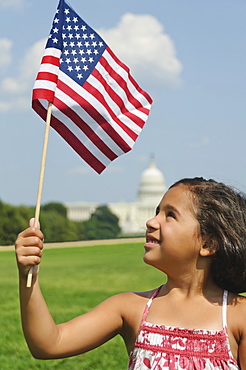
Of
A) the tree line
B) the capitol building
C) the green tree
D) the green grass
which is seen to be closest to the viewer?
the green grass

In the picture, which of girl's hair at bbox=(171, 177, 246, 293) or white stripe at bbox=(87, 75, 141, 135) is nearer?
girl's hair at bbox=(171, 177, 246, 293)

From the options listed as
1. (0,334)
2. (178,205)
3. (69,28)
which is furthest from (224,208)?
(0,334)

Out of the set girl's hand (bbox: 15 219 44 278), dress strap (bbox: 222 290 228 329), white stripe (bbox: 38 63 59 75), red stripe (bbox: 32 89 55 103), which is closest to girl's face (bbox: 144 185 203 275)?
dress strap (bbox: 222 290 228 329)

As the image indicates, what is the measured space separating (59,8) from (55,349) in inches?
61.7

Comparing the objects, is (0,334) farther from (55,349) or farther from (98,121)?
(55,349)

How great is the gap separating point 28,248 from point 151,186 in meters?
108

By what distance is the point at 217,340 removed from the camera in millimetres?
2172

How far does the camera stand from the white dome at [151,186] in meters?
110

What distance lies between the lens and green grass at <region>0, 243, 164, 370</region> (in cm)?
541

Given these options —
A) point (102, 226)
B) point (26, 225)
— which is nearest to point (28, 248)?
point (26, 225)

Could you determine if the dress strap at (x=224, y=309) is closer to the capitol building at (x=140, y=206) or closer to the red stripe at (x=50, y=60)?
the red stripe at (x=50, y=60)

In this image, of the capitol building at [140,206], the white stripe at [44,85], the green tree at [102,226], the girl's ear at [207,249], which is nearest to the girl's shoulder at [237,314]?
the girl's ear at [207,249]

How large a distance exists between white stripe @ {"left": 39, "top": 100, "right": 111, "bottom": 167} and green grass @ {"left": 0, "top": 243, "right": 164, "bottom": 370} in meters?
2.46

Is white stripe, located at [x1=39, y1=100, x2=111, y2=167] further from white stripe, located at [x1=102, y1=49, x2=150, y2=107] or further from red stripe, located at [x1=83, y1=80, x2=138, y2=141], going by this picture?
white stripe, located at [x1=102, y1=49, x2=150, y2=107]
